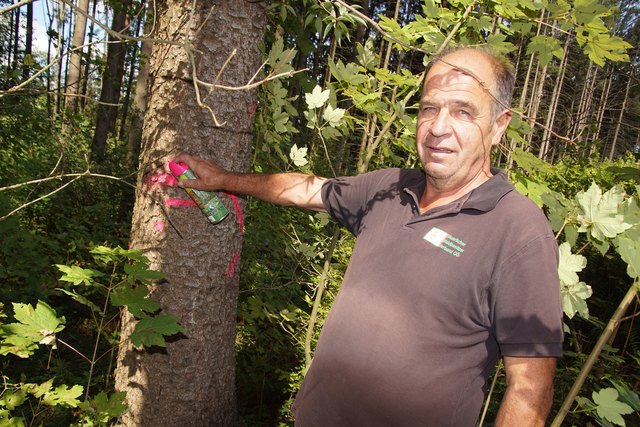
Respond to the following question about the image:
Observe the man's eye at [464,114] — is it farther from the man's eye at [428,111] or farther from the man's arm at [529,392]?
the man's arm at [529,392]

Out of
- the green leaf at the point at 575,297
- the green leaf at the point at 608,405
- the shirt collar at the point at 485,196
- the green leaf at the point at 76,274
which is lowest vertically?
the green leaf at the point at 608,405

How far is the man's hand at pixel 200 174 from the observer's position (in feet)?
5.97

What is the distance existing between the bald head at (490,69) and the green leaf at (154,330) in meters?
1.53

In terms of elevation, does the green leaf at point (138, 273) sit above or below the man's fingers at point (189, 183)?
below

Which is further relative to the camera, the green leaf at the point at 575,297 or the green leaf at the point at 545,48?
the green leaf at the point at 545,48

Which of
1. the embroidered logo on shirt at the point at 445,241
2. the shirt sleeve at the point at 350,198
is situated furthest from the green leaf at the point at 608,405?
the shirt sleeve at the point at 350,198

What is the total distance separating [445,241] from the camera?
156cm

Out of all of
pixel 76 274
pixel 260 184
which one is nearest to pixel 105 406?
pixel 76 274

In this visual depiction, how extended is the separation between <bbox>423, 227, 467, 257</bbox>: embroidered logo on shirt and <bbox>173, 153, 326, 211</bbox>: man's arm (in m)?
0.72

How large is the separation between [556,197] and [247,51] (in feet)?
5.23

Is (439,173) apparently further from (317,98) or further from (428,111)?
(317,98)

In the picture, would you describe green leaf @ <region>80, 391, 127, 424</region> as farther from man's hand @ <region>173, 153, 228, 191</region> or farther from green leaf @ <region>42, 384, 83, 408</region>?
man's hand @ <region>173, 153, 228, 191</region>

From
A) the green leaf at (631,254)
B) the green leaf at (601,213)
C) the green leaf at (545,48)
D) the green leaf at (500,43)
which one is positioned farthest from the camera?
the green leaf at (500,43)

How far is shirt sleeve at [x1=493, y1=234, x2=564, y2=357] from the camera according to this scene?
1304mm
